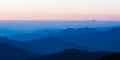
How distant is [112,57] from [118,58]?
1858 mm

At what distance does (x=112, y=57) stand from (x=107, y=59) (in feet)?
19.3

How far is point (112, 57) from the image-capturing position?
300 feet

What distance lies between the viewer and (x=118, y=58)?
9069 centimetres

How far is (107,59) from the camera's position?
86.1 metres

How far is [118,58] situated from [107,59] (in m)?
6.08
